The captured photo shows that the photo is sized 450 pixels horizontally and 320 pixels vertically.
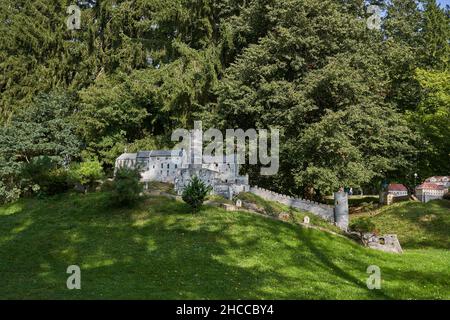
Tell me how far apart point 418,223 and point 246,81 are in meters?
14.4

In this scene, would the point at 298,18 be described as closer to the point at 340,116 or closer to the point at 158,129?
the point at 340,116

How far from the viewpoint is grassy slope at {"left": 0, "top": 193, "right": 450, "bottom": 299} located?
42.5ft

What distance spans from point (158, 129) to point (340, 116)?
15.3 meters

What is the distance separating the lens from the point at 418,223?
30.4 metres

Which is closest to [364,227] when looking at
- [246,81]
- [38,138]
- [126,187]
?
[126,187]

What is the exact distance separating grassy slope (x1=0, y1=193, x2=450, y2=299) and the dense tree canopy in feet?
30.7

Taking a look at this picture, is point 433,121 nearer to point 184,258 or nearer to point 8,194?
point 184,258

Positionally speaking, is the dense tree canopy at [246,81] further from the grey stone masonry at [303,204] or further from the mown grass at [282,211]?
the mown grass at [282,211]

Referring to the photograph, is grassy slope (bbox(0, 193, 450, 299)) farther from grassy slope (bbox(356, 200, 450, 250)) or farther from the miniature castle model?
grassy slope (bbox(356, 200, 450, 250))

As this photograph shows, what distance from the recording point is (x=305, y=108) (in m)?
28.8

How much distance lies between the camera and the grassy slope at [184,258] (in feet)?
42.5

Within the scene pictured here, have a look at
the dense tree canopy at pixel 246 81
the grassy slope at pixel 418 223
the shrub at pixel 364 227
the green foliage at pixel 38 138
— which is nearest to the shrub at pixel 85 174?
the green foliage at pixel 38 138

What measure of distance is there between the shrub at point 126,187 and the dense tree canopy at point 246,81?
34.5ft
